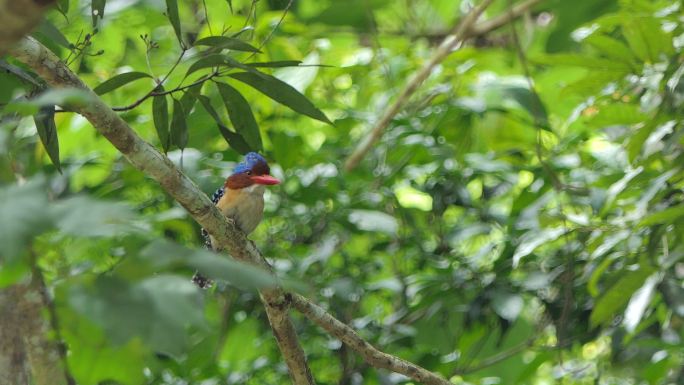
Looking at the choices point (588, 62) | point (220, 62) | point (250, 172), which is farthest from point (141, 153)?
point (588, 62)

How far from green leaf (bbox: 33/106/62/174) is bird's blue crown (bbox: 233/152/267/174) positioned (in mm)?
1150

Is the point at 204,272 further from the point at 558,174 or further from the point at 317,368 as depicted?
the point at 558,174

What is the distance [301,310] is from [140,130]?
1.47 metres

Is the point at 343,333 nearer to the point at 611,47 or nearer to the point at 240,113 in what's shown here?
the point at 240,113

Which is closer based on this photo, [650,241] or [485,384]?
[650,241]

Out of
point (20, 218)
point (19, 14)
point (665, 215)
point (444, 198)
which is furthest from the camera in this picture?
point (444, 198)

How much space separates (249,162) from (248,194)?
13 centimetres

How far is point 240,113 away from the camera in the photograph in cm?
228

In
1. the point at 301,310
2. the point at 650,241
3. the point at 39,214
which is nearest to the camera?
the point at 39,214

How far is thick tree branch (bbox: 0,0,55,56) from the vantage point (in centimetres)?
102

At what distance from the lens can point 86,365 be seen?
1.23 meters

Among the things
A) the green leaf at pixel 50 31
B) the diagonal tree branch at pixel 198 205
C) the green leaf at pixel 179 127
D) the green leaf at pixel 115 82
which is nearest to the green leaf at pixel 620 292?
the diagonal tree branch at pixel 198 205

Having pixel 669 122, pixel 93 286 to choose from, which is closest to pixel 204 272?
pixel 93 286

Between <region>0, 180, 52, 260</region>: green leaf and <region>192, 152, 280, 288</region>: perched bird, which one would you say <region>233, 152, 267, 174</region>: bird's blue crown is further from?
<region>0, 180, 52, 260</region>: green leaf
